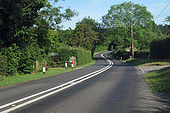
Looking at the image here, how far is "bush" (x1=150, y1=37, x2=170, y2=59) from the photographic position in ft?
129

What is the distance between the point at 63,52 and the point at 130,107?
104 ft

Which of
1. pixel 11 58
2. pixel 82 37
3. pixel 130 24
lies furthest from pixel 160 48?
pixel 82 37

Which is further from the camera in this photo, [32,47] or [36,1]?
[32,47]

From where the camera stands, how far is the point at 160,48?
40.9 metres

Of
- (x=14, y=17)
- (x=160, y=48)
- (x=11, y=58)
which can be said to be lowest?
(x=11, y=58)

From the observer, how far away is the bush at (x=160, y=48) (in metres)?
39.3

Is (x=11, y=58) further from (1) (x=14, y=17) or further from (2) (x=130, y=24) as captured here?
(2) (x=130, y=24)

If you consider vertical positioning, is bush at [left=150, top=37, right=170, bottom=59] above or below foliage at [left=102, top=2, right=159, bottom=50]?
below

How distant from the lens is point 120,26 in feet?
197

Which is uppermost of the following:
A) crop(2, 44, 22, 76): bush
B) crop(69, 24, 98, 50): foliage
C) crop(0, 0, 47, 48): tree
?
crop(69, 24, 98, 50): foliage

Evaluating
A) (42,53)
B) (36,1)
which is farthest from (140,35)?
(36,1)

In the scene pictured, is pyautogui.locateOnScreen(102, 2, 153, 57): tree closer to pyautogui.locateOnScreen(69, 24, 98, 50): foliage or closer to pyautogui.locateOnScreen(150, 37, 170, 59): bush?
pyautogui.locateOnScreen(69, 24, 98, 50): foliage

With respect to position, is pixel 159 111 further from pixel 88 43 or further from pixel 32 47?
pixel 88 43

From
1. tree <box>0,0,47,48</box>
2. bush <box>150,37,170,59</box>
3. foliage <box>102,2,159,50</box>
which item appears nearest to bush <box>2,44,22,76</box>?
tree <box>0,0,47,48</box>
